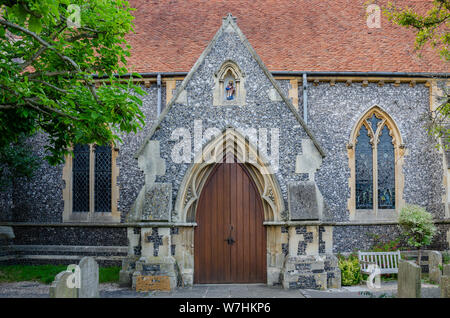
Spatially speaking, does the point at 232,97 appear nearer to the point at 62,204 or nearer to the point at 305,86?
the point at 305,86

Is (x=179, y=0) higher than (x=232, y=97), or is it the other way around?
(x=179, y=0)

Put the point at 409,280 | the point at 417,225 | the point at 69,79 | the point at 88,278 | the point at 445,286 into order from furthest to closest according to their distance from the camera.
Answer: the point at 417,225
the point at 69,79
the point at 445,286
the point at 409,280
the point at 88,278

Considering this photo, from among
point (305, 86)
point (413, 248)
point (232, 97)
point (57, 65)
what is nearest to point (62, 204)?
point (57, 65)

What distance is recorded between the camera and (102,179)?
11.9m

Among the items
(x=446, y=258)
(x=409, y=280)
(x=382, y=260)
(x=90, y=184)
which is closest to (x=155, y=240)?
(x=90, y=184)

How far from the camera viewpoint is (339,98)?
1174 cm

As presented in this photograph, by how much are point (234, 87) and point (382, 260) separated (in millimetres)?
6246

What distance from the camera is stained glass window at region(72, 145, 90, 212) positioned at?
38.8 ft

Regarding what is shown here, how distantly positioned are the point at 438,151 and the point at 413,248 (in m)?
3.00

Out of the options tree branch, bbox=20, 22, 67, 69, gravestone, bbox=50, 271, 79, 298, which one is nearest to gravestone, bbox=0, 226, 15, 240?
tree branch, bbox=20, 22, 67, 69

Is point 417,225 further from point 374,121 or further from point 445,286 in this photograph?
point 445,286

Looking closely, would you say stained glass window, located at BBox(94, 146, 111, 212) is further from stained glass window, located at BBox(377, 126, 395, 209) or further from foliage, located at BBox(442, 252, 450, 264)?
foliage, located at BBox(442, 252, 450, 264)

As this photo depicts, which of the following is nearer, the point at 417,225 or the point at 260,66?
the point at 260,66

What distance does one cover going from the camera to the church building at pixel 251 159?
345 inches
